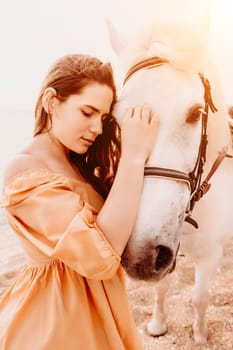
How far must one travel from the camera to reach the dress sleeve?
3.07 feet

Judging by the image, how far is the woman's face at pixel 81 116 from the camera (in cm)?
108

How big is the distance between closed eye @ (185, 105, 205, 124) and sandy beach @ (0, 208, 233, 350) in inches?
45.8

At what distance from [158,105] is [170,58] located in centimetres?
20

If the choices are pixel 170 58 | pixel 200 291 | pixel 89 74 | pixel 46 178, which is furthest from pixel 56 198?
pixel 200 291

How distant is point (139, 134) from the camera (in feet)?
3.49

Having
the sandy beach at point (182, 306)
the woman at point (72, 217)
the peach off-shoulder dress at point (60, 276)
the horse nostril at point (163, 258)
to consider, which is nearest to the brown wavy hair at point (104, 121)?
the woman at point (72, 217)

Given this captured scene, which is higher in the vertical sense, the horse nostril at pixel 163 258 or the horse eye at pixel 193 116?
the horse eye at pixel 193 116

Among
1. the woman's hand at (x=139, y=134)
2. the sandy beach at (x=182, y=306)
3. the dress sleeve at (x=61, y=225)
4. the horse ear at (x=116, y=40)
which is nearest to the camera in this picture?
the dress sleeve at (x=61, y=225)

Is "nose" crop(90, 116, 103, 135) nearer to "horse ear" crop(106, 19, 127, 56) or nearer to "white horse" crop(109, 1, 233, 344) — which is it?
"white horse" crop(109, 1, 233, 344)

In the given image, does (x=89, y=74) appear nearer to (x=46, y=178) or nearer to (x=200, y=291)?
(x=46, y=178)

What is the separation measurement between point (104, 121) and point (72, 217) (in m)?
0.34

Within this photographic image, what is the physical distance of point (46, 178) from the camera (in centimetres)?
102

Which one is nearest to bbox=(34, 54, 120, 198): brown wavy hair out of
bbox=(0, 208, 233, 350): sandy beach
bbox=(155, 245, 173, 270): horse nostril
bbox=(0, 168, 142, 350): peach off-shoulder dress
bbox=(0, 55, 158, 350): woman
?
bbox=(0, 55, 158, 350): woman

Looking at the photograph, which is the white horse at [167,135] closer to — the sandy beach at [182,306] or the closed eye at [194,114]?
the closed eye at [194,114]
